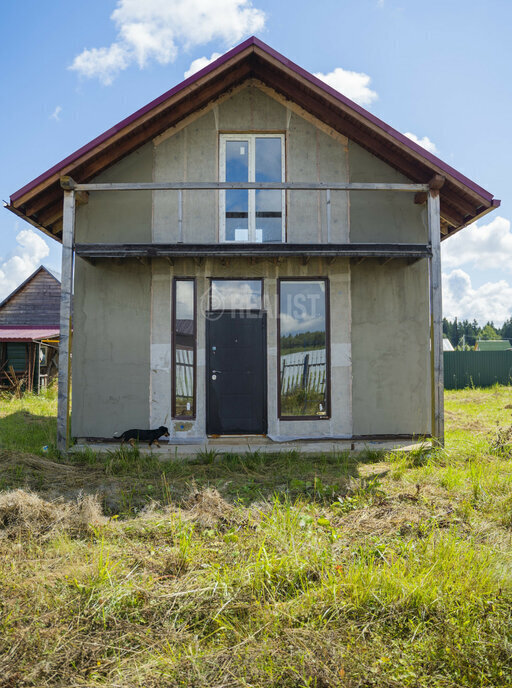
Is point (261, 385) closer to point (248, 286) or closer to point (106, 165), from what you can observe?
point (248, 286)

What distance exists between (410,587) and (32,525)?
308 cm

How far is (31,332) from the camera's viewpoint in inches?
726

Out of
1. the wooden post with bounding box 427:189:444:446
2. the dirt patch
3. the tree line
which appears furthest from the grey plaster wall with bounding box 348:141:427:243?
the tree line

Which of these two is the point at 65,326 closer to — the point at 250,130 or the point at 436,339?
the point at 250,130

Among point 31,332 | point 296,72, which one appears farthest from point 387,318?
point 31,332

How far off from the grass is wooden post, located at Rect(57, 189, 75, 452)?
142 centimetres

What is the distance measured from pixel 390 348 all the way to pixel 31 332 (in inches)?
627

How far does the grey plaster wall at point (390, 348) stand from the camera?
24.8ft

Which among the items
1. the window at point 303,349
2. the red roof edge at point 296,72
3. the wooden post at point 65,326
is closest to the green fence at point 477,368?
the window at point 303,349

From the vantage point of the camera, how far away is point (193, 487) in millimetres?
4969

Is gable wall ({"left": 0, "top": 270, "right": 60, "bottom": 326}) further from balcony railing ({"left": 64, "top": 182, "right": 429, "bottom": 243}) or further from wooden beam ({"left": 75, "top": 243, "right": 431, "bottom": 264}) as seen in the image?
balcony railing ({"left": 64, "top": 182, "right": 429, "bottom": 243})

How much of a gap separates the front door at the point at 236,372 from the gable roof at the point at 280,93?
3210 millimetres

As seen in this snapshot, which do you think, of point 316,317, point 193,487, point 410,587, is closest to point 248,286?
point 316,317

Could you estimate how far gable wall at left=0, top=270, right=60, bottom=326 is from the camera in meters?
21.8
